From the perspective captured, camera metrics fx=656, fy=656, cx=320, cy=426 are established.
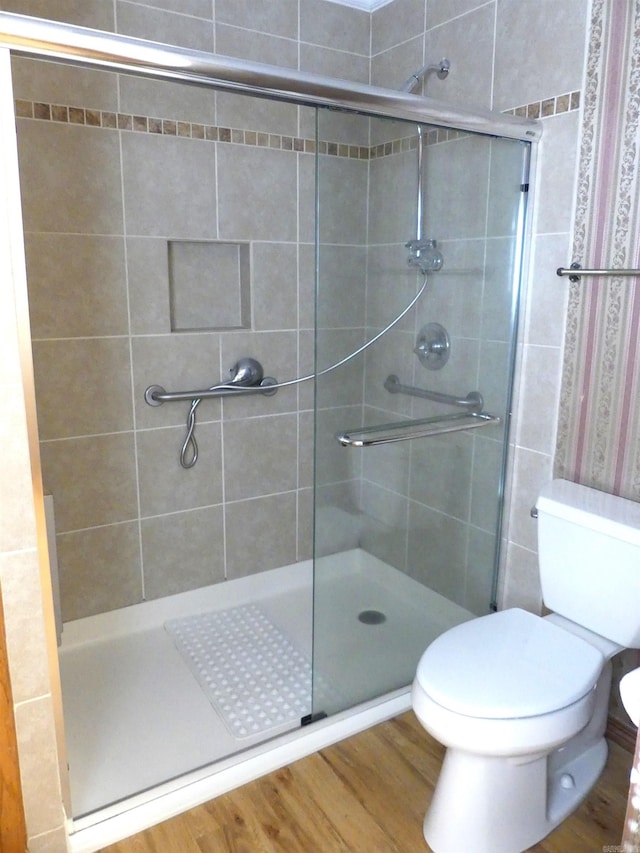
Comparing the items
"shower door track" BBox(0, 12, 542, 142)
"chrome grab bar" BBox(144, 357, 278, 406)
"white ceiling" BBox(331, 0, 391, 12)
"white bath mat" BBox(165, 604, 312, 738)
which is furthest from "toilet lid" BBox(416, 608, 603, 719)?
"white ceiling" BBox(331, 0, 391, 12)

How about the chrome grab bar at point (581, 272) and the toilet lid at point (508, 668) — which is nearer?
the toilet lid at point (508, 668)

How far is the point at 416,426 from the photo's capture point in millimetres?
2178

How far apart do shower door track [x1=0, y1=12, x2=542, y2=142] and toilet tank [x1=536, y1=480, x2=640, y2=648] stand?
44.3 inches

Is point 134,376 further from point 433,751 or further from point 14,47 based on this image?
point 433,751

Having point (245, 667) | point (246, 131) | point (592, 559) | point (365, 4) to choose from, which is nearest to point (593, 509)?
point (592, 559)

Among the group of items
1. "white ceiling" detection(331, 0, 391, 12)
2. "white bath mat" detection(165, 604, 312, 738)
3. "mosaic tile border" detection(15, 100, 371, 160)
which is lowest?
"white bath mat" detection(165, 604, 312, 738)

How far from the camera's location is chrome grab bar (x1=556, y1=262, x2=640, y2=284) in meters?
1.81

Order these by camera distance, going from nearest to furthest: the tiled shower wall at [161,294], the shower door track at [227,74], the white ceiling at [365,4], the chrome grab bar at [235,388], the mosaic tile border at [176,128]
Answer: the shower door track at [227,74], the mosaic tile border at [176,128], the tiled shower wall at [161,294], the chrome grab bar at [235,388], the white ceiling at [365,4]

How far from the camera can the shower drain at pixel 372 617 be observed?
216 centimetres

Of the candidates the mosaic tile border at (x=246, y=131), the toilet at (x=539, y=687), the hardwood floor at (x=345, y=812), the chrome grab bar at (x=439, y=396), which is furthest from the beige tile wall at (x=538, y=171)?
the hardwood floor at (x=345, y=812)

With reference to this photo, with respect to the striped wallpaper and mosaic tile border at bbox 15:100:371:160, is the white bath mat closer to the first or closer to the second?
the striped wallpaper

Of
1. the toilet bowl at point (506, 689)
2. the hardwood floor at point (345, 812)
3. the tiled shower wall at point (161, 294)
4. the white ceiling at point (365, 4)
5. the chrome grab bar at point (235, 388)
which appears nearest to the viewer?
the toilet bowl at point (506, 689)

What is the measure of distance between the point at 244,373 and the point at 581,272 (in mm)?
1316

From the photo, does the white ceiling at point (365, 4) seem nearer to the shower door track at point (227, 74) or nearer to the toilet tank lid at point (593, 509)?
the shower door track at point (227, 74)
